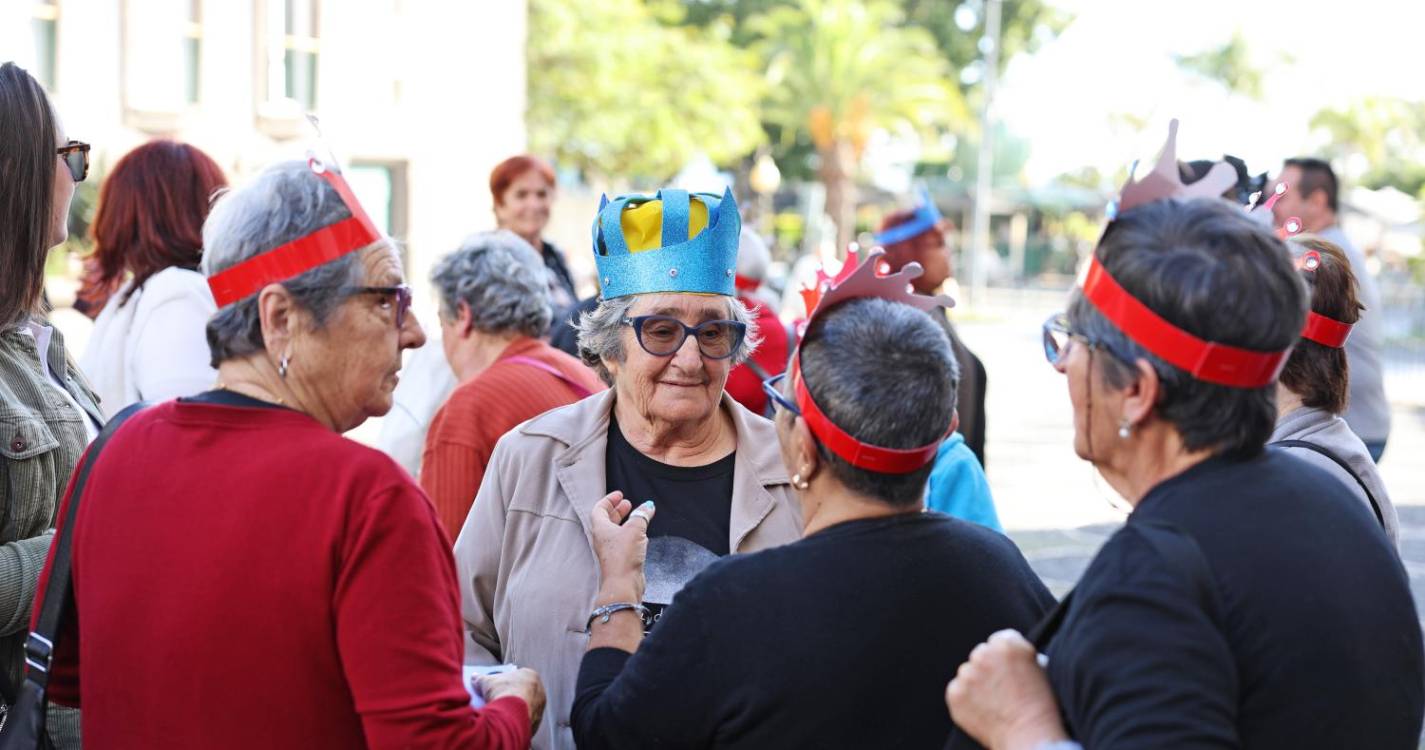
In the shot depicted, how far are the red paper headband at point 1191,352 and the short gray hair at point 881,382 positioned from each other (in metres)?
0.40

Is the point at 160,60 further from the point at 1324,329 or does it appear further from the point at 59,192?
the point at 1324,329

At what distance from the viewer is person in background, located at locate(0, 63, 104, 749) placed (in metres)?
2.79

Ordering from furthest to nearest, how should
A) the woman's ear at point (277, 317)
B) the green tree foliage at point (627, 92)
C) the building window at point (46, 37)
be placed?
1. the green tree foliage at point (627, 92)
2. the building window at point (46, 37)
3. the woman's ear at point (277, 317)

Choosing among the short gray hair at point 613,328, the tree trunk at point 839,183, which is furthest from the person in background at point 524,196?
the tree trunk at point 839,183

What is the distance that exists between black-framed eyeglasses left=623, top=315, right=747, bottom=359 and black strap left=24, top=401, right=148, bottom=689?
120 cm

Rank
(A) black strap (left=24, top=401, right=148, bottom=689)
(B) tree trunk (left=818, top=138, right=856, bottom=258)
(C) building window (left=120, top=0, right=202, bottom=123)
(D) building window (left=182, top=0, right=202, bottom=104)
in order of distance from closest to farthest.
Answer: (A) black strap (left=24, top=401, right=148, bottom=689) < (C) building window (left=120, top=0, right=202, bottom=123) < (D) building window (left=182, top=0, right=202, bottom=104) < (B) tree trunk (left=818, top=138, right=856, bottom=258)

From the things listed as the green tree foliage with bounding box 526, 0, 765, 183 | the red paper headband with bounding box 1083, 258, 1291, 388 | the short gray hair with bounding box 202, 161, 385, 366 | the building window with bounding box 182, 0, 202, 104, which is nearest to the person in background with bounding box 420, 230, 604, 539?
the short gray hair with bounding box 202, 161, 385, 366

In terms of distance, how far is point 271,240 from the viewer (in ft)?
7.23

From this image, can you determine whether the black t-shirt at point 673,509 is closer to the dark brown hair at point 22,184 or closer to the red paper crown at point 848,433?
the red paper crown at point 848,433

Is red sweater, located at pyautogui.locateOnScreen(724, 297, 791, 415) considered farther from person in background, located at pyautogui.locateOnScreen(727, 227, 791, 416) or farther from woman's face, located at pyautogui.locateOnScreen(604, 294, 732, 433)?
woman's face, located at pyautogui.locateOnScreen(604, 294, 732, 433)

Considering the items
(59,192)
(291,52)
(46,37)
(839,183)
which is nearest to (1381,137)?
(839,183)

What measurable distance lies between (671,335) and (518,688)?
1.12 metres

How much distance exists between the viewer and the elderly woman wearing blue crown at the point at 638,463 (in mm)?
3059

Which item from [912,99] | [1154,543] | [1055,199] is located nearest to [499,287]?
[1154,543]
